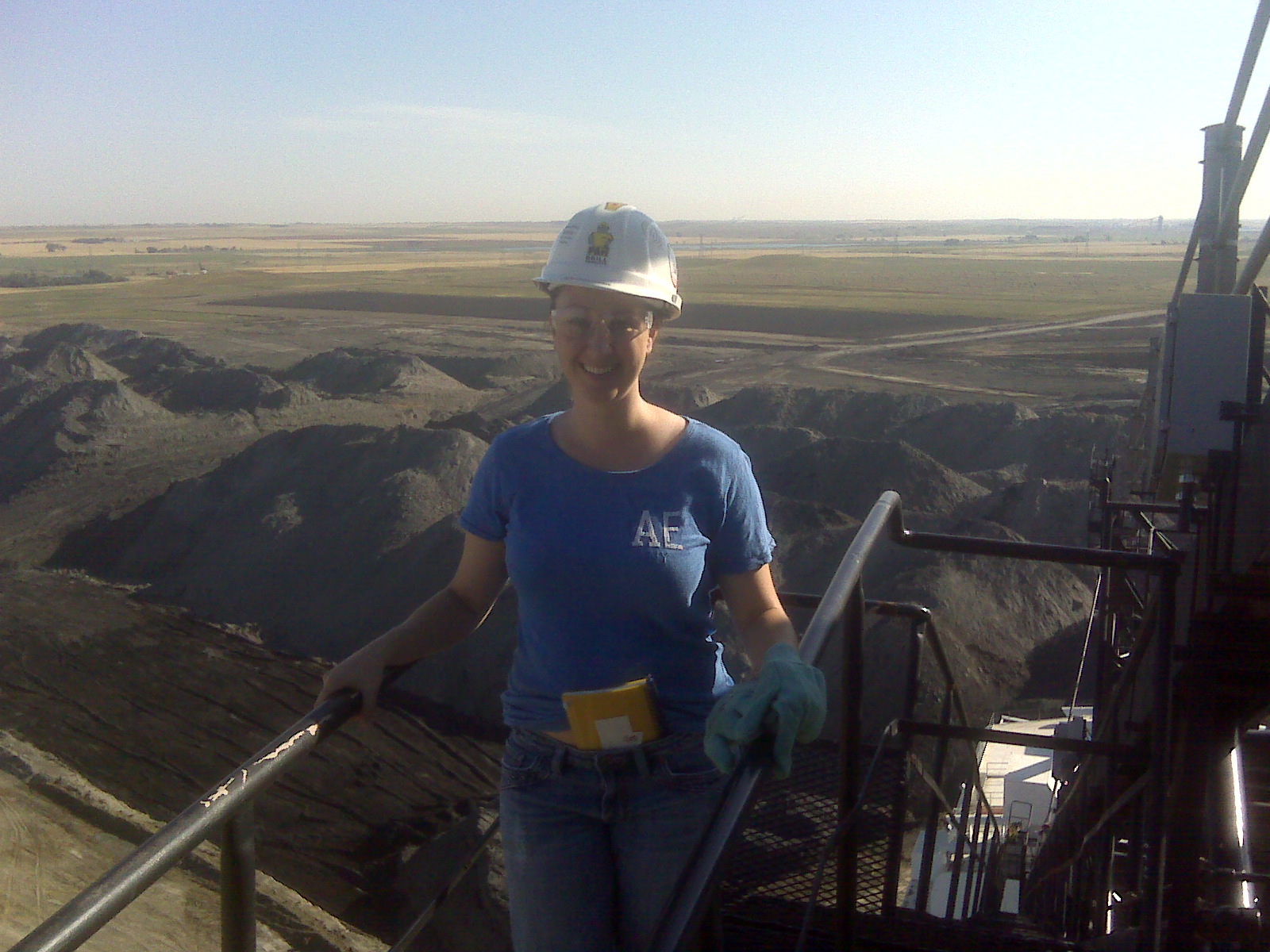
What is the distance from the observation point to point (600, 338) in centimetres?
222

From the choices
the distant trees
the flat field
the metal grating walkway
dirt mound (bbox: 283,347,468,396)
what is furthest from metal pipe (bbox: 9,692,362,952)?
the distant trees

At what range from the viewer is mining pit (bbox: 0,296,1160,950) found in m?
10.0

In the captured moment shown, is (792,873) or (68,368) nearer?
(792,873)

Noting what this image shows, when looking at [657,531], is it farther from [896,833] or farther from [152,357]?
[152,357]

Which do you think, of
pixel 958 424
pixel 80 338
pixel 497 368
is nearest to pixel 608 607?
pixel 958 424

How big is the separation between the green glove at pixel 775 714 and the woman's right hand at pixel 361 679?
751mm

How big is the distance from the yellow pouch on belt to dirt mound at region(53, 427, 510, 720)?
1041cm

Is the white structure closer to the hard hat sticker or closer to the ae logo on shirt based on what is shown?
the ae logo on shirt

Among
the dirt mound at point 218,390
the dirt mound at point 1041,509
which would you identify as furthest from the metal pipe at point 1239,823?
the dirt mound at point 218,390

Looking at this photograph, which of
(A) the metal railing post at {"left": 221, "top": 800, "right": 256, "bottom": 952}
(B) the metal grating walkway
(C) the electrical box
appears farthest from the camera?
(C) the electrical box

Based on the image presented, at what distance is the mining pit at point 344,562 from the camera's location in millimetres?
10008

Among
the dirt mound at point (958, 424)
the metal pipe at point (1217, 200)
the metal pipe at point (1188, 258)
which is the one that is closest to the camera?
the metal pipe at point (1217, 200)

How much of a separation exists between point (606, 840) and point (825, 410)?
21.3 m

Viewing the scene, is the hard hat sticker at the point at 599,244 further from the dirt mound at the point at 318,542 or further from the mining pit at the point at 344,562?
the dirt mound at the point at 318,542
